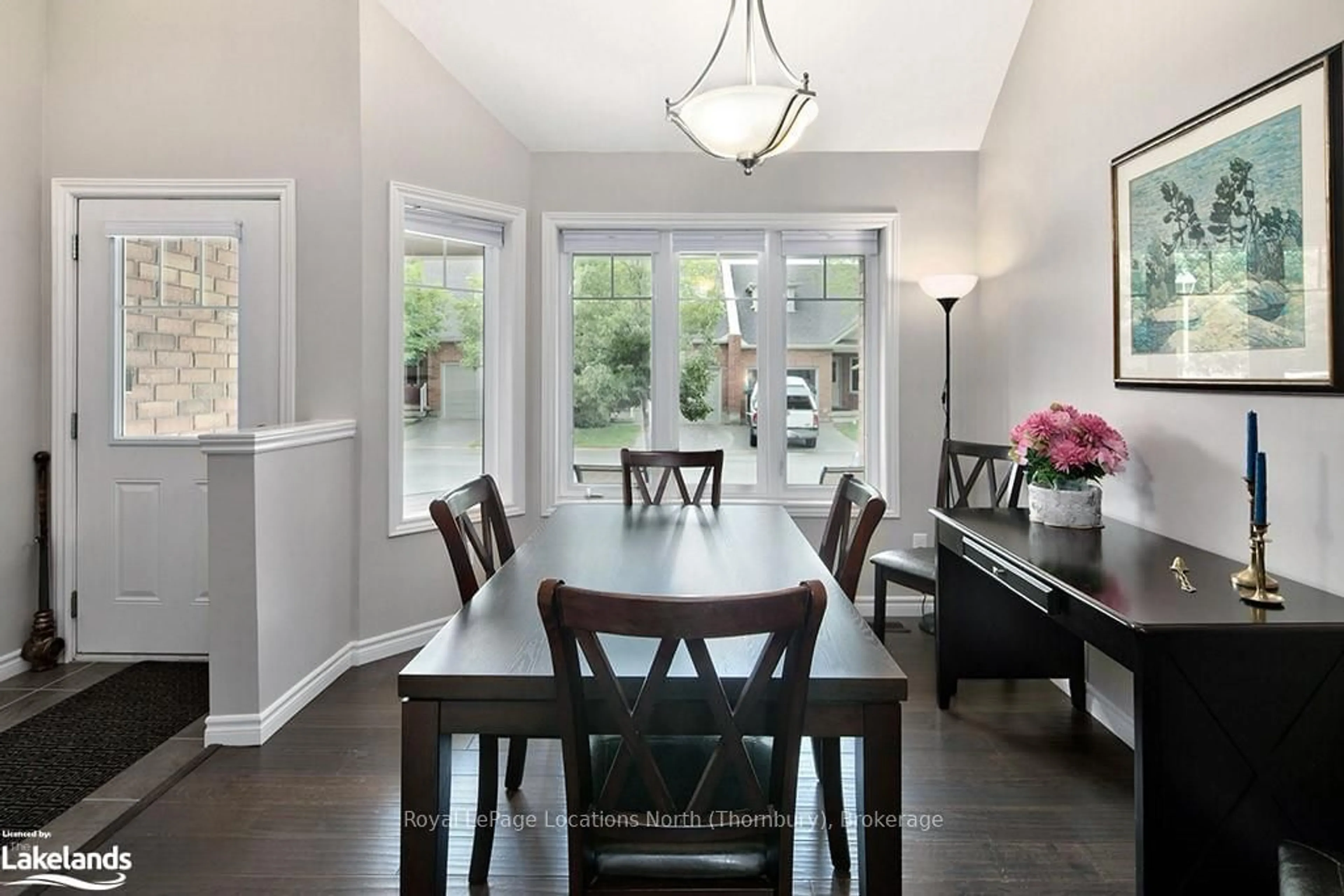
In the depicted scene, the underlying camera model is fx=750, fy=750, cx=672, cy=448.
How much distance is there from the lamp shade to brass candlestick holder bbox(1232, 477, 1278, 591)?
211 cm

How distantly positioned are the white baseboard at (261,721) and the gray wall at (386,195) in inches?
17.3

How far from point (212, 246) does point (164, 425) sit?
32.8 inches

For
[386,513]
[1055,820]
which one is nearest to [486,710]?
[1055,820]

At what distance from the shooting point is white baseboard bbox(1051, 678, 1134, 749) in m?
2.63

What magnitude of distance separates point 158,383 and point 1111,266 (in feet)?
13.0

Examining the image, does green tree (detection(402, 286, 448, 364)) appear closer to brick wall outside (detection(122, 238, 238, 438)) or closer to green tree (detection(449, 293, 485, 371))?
green tree (detection(449, 293, 485, 371))

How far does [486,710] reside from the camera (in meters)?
1.28

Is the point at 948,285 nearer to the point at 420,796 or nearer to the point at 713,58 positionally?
the point at 713,58

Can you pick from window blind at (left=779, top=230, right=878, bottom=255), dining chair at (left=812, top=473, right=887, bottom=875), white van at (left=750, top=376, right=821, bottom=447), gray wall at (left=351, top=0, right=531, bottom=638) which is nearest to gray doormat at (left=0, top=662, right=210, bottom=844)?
gray wall at (left=351, top=0, right=531, bottom=638)

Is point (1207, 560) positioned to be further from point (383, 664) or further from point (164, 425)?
point (164, 425)

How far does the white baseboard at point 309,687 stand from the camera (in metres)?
2.62

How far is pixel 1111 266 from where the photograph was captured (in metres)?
2.71

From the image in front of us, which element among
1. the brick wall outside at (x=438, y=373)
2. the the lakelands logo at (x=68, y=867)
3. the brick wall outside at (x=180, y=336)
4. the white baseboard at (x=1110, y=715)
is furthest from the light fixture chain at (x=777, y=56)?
the the lakelands logo at (x=68, y=867)

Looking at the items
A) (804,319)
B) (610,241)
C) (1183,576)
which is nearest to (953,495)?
(804,319)
